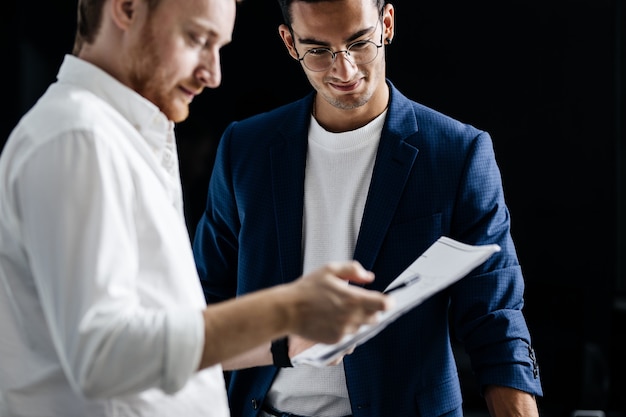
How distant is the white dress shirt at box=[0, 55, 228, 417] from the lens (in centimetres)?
100

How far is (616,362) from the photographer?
10.8ft

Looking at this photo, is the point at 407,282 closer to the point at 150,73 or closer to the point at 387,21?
the point at 150,73

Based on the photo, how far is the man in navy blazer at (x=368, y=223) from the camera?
5.68ft

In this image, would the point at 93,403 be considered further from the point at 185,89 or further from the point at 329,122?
the point at 329,122

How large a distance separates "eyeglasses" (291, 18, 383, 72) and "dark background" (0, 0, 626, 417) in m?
1.36

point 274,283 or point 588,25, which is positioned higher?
point 588,25

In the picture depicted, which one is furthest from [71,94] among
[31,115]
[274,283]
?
[274,283]

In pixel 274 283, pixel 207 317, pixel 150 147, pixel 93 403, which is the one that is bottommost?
pixel 274 283

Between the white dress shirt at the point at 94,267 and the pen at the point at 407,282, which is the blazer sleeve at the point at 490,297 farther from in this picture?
the white dress shirt at the point at 94,267

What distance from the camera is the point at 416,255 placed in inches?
68.9

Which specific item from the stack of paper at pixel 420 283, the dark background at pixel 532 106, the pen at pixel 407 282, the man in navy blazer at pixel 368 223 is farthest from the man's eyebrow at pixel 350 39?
the dark background at pixel 532 106

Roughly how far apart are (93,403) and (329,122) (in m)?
0.98

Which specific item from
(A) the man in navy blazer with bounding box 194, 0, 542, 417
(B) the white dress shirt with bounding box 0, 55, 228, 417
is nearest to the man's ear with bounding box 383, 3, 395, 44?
(A) the man in navy blazer with bounding box 194, 0, 542, 417

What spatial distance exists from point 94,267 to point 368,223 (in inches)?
33.3
